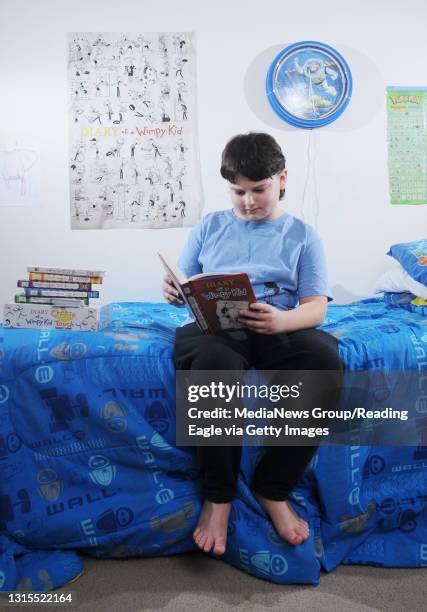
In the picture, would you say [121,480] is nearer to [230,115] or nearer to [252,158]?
[252,158]

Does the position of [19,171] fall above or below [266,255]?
above

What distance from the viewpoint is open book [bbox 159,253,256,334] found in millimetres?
1039

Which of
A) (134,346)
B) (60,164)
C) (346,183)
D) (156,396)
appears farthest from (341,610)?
(60,164)

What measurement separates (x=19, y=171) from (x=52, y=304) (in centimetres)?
127

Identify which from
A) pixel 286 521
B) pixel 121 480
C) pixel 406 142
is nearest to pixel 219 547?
pixel 286 521

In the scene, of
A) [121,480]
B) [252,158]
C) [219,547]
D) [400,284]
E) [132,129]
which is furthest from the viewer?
[132,129]

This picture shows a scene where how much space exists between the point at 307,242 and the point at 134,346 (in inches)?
19.9

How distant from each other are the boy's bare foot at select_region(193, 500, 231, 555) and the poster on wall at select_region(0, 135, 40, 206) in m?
1.72

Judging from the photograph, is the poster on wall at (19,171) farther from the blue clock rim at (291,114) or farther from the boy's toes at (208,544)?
the boy's toes at (208,544)

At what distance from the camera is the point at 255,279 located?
50.9 inches

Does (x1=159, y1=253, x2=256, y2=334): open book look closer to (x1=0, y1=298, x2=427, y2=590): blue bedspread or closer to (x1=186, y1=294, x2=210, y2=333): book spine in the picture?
(x1=186, y1=294, x2=210, y2=333): book spine

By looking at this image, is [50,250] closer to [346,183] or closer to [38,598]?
[346,183]

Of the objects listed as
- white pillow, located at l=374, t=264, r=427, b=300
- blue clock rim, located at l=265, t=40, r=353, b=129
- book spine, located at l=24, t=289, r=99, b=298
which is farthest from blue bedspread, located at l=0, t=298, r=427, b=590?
blue clock rim, located at l=265, t=40, r=353, b=129

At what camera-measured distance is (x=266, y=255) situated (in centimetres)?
132
